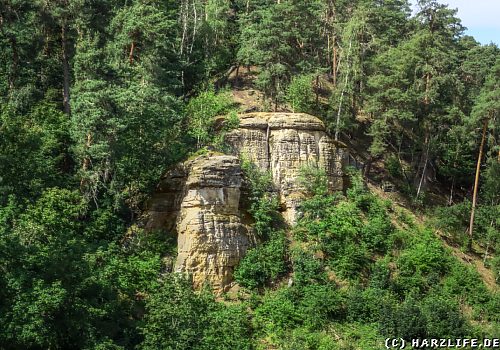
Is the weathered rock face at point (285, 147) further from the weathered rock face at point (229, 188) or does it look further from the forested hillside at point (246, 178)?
the forested hillside at point (246, 178)

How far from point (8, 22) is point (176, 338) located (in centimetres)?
1854

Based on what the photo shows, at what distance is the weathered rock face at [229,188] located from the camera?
Result: 2705 centimetres

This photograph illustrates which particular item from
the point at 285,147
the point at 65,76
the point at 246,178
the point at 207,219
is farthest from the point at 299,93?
the point at 65,76

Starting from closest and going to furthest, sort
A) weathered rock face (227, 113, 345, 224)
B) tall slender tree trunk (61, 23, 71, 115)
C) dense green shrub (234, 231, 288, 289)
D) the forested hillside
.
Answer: the forested hillside, dense green shrub (234, 231, 288, 289), tall slender tree trunk (61, 23, 71, 115), weathered rock face (227, 113, 345, 224)

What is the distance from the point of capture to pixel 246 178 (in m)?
30.0

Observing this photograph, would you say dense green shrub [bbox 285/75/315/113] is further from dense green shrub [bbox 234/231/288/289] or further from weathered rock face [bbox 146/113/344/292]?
dense green shrub [bbox 234/231/288/289]

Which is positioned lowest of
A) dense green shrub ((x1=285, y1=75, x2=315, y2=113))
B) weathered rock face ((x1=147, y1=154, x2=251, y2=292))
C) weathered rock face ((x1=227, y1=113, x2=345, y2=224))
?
weathered rock face ((x1=147, y1=154, x2=251, y2=292))

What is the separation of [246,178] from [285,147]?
2977mm

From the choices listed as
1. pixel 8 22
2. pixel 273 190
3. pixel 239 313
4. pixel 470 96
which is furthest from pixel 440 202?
pixel 8 22

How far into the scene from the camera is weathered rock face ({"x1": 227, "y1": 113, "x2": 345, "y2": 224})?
31.1 m

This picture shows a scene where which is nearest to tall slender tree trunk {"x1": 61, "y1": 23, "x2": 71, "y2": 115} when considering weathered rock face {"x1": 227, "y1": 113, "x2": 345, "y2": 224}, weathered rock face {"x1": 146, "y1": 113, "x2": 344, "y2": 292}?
weathered rock face {"x1": 146, "y1": 113, "x2": 344, "y2": 292}

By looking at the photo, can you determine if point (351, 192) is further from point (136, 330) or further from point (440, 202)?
point (136, 330)

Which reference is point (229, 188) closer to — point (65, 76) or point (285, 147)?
point (285, 147)

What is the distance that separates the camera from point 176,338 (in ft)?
70.6
